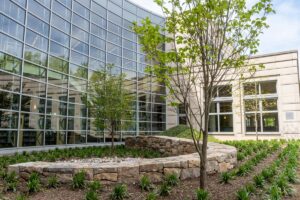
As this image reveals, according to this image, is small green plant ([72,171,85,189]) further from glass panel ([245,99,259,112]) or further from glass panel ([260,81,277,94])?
glass panel ([260,81,277,94])

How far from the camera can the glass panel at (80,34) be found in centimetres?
1545

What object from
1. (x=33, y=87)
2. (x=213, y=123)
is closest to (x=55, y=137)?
(x=33, y=87)

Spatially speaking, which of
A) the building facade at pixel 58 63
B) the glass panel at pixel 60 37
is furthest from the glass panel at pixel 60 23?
the glass panel at pixel 60 37

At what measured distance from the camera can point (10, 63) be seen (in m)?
11.2

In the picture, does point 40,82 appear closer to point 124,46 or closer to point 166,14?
point 124,46

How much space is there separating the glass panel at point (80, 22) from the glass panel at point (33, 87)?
4.94 meters

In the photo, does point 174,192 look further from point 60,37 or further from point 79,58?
point 79,58

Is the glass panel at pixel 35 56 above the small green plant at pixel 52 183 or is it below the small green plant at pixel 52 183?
above

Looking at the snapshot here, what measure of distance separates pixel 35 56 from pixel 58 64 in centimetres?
160

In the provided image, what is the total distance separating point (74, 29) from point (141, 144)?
8210 millimetres

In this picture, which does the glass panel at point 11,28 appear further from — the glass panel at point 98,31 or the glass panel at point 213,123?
the glass panel at point 213,123

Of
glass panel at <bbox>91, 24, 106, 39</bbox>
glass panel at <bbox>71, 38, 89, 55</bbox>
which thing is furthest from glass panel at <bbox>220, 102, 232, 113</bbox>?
glass panel at <bbox>71, 38, 89, 55</bbox>

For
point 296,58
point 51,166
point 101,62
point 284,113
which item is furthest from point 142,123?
point 51,166

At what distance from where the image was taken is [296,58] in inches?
716
